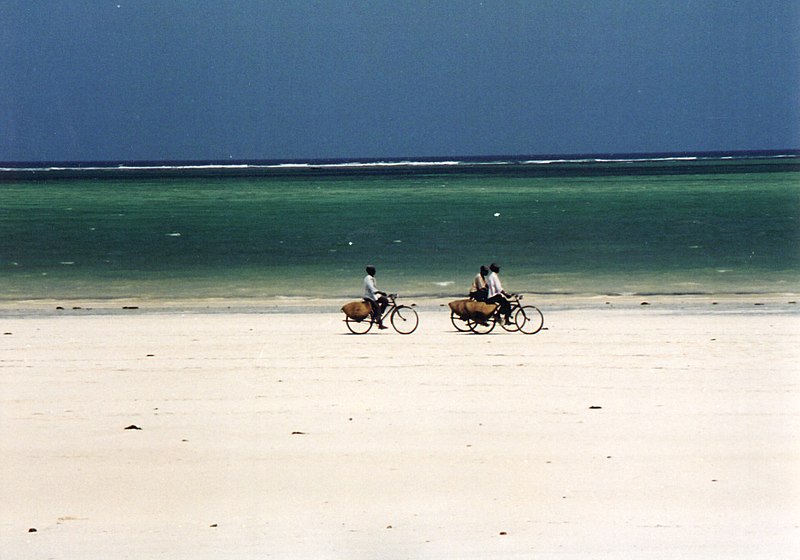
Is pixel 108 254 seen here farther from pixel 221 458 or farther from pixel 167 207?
pixel 167 207

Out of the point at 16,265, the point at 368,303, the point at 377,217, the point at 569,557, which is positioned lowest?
the point at 569,557

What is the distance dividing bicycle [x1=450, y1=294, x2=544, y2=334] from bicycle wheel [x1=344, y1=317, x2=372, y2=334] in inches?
79.1

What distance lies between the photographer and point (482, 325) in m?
24.9

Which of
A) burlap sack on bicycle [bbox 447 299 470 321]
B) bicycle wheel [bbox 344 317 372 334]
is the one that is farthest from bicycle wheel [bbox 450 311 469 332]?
bicycle wheel [bbox 344 317 372 334]

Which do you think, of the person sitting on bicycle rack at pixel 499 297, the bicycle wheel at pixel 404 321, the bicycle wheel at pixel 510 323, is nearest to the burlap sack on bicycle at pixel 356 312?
the bicycle wheel at pixel 404 321

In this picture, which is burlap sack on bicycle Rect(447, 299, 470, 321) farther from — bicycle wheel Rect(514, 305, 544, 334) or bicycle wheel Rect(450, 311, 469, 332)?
bicycle wheel Rect(514, 305, 544, 334)

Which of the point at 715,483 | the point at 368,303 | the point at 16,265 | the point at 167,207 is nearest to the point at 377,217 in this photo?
the point at 167,207

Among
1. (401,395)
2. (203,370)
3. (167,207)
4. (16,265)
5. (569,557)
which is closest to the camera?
(569,557)

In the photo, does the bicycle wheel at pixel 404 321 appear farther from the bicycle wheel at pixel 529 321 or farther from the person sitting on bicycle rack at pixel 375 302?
the bicycle wheel at pixel 529 321

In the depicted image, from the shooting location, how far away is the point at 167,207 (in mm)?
109562

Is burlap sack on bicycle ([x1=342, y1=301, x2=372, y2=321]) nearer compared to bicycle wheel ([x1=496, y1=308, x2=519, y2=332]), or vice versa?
bicycle wheel ([x1=496, y1=308, x2=519, y2=332])

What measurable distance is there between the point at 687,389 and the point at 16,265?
130 ft

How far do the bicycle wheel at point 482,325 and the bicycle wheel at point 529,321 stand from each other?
0.57 m

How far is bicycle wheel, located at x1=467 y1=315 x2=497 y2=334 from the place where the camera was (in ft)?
80.9
